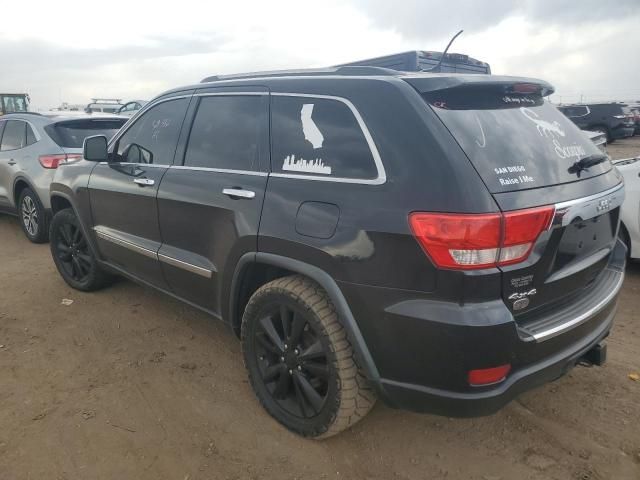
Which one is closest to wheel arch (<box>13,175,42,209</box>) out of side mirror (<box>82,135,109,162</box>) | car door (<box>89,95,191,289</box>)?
car door (<box>89,95,191,289</box>)

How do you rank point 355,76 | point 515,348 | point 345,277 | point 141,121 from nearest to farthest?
point 515,348
point 345,277
point 355,76
point 141,121

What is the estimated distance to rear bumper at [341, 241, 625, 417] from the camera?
201cm

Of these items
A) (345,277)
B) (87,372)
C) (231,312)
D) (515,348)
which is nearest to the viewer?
(515,348)

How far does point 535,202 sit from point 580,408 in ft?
4.84

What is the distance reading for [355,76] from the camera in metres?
2.46

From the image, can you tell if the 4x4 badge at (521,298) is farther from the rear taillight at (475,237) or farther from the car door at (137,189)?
the car door at (137,189)

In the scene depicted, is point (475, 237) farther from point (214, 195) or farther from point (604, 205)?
point (214, 195)

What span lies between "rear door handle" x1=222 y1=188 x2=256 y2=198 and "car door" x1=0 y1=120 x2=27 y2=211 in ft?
16.1

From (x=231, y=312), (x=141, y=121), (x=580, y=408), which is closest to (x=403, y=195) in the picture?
(x=231, y=312)

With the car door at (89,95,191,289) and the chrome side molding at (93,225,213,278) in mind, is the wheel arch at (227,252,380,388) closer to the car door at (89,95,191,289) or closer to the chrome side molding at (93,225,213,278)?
the chrome side molding at (93,225,213,278)

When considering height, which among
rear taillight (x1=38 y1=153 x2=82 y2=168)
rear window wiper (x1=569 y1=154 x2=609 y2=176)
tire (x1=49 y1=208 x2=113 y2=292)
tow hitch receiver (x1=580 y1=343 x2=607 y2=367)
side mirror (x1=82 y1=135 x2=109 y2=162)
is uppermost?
rear window wiper (x1=569 y1=154 x2=609 y2=176)

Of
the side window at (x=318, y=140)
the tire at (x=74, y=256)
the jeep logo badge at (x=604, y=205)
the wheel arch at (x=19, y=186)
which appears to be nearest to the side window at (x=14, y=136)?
the wheel arch at (x=19, y=186)

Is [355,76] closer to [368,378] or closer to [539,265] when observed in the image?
[539,265]

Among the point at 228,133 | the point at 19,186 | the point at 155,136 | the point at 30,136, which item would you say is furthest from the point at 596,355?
the point at 19,186
